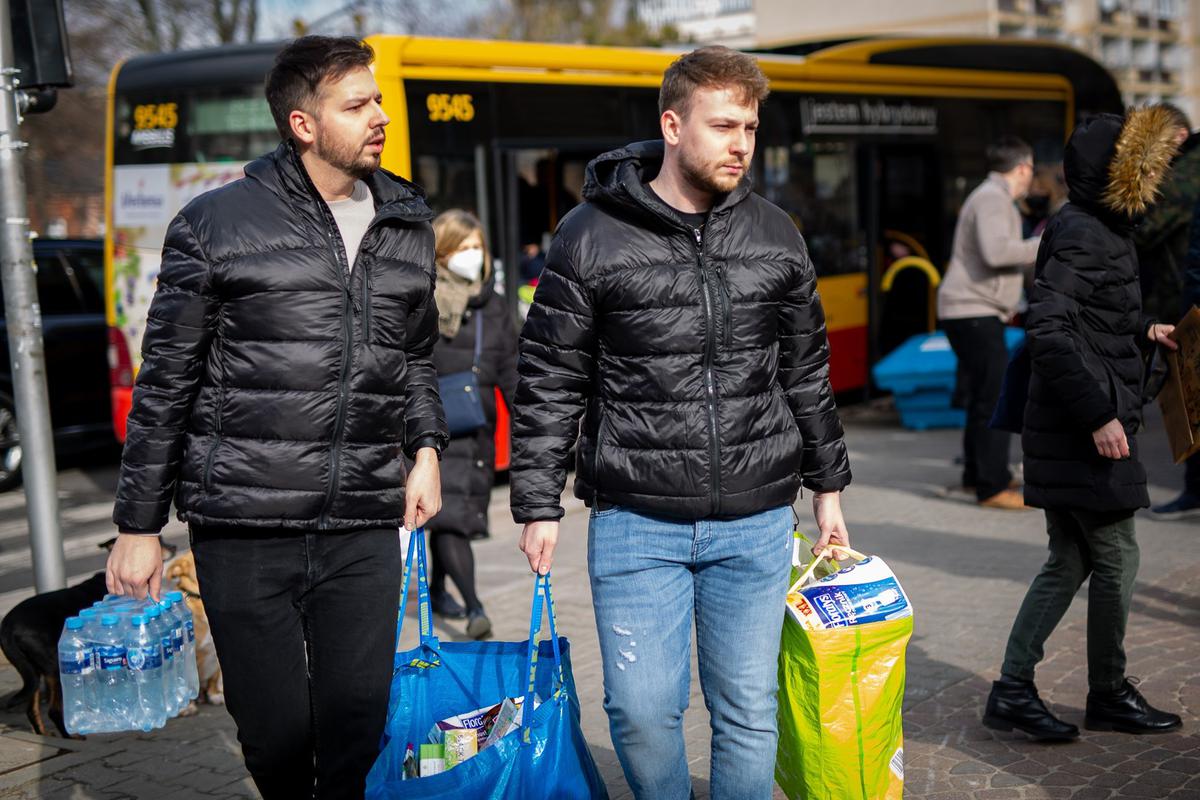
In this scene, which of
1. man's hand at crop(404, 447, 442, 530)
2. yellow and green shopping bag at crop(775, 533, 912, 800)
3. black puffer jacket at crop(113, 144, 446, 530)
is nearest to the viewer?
black puffer jacket at crop(113, 144, 446, 530)

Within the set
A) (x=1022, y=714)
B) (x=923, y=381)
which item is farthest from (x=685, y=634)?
(x=923, y=381)

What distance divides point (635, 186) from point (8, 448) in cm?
932

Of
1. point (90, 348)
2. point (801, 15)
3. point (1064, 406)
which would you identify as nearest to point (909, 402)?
point (90, 348)

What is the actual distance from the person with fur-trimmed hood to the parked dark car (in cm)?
888

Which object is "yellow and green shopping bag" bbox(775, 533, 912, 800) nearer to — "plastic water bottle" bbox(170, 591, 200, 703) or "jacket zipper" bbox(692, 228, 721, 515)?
"jacket zipper" bbox(692, 228, 721, 515)

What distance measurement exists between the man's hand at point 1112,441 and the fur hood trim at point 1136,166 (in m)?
0.67

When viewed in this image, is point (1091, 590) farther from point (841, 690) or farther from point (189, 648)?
point (189, 648)

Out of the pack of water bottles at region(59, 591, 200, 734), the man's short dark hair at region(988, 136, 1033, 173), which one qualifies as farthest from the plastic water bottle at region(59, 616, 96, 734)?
the man's short dark hair at region(988, 136, 1033, 173)

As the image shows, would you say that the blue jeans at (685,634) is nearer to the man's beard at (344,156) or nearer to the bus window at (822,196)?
the man's beard at (344,156)

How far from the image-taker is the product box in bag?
335cm

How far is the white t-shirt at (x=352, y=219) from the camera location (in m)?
3.16

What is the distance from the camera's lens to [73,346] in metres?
11.8

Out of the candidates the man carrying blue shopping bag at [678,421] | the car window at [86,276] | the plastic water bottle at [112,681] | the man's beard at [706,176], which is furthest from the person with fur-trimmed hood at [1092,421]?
the car window at [86,276]

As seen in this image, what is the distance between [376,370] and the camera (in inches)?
124
